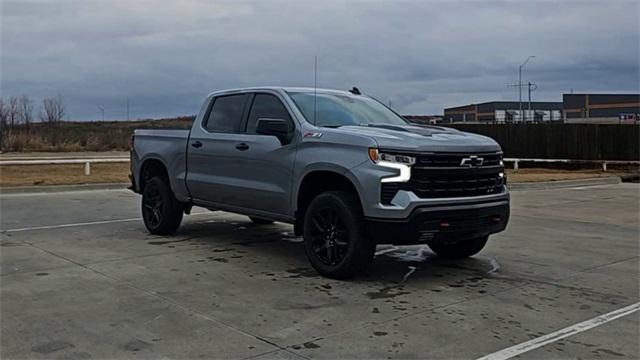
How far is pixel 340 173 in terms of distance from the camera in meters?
6.53

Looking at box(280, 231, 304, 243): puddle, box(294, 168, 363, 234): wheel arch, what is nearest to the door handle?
box(294, 168, 363, 234): wheel arch

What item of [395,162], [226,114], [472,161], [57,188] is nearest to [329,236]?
[395,162]

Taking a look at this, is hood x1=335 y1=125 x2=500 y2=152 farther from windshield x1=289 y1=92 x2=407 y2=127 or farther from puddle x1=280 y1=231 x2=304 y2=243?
puddle x1=280 y1=231 x2=304 y2=243

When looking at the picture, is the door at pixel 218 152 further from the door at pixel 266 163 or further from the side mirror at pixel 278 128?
the side mirror at pixel 278 128

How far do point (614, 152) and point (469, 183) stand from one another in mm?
32681

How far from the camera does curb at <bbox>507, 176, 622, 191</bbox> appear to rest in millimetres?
20998

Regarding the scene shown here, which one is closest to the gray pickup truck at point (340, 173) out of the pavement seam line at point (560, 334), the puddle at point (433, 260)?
the puddle at point (433, 260)

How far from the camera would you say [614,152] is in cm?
3584

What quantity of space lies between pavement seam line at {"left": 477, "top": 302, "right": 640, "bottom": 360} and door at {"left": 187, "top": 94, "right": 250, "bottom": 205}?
13.6ft

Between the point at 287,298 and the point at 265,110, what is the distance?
2.68 m

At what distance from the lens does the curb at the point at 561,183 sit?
21.0m

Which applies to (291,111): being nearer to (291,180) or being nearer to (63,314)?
(291,180)

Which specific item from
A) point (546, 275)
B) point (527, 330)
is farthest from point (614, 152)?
point (527, 330)

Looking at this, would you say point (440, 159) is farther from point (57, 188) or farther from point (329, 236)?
point (57, 188)
